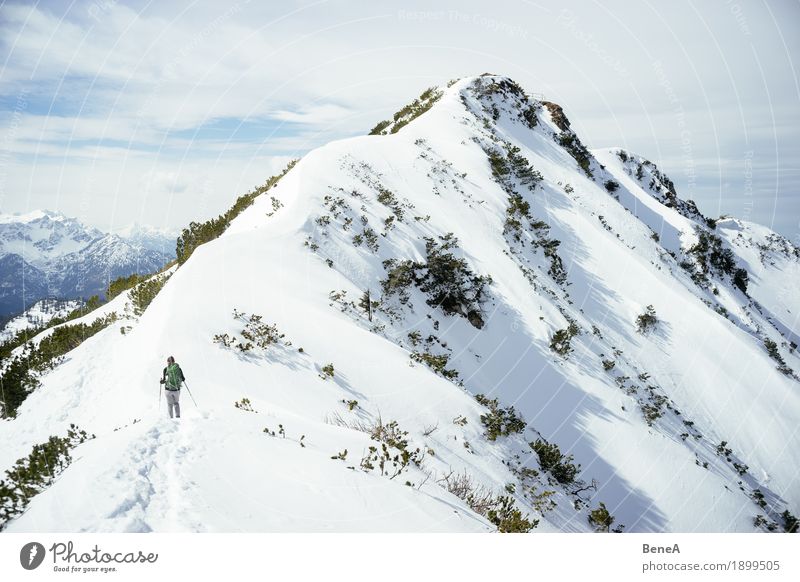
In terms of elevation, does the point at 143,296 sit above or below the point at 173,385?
below

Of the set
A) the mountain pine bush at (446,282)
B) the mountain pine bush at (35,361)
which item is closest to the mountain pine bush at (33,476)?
the mountain pine bush at (35,361)

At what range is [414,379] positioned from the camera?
12672 mm

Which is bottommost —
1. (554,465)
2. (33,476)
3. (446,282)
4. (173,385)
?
(33,476)

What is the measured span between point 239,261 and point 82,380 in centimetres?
609

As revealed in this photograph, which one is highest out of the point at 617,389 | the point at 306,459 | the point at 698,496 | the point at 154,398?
the point at 617,389

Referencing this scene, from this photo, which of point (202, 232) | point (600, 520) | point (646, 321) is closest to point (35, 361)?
point (202, 232)

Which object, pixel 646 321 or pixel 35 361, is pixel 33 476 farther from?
pixel 646 321

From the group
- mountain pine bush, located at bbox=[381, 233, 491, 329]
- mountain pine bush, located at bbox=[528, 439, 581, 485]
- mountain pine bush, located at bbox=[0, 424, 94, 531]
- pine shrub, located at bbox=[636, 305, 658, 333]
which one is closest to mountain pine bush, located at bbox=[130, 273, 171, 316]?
mountain pine bush, located at bbox=[0, 424, 94, 531]

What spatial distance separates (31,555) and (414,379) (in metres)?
9.12

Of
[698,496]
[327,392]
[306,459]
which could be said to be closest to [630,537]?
[306,459]

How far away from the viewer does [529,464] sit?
12.7 m

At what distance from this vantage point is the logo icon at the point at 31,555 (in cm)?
560

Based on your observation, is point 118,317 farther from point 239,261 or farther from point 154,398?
point 154,398

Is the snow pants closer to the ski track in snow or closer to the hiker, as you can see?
the hiker
